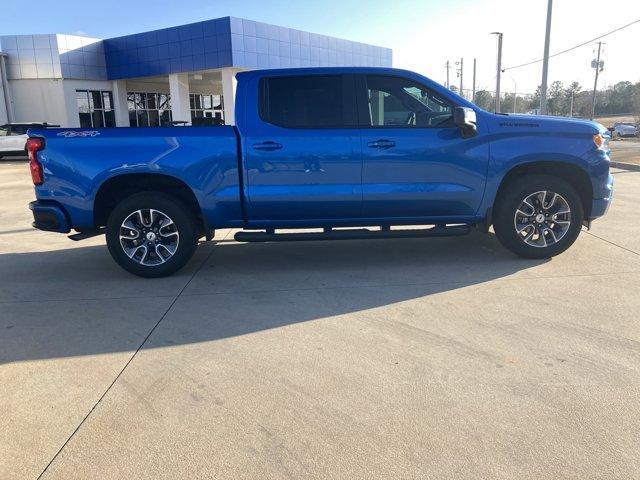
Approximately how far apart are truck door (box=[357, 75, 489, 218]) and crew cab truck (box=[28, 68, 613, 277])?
0.01 meters


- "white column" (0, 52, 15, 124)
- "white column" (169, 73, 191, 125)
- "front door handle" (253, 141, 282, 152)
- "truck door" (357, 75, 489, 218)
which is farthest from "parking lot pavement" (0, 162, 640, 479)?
"white column" (0, 52, 15, 124)

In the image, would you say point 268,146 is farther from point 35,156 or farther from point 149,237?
point 35,156

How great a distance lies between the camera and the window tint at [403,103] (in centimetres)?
578

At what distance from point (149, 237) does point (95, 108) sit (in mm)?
31619

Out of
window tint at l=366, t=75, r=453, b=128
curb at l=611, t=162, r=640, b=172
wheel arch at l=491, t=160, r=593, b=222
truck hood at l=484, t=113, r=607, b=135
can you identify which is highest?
window tint at l=366, t=75, r=453, b=128

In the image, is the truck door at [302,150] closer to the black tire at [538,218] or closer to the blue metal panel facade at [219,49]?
the black tire at [538,218]

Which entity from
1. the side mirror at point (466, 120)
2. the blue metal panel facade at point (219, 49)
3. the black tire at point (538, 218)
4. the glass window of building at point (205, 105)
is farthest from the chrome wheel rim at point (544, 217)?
the glass window of building at point (205, 105)

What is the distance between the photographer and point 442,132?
5723 mm

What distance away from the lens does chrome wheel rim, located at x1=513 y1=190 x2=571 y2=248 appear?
19.5ft

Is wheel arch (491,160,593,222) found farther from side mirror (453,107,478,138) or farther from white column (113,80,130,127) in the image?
white column (113,80,130,127)

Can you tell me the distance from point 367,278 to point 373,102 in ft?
6.10

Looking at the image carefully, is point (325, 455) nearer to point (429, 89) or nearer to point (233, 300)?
point (233, 300)

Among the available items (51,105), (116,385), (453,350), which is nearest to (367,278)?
(453,350)

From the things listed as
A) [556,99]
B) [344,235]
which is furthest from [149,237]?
[556,99]
